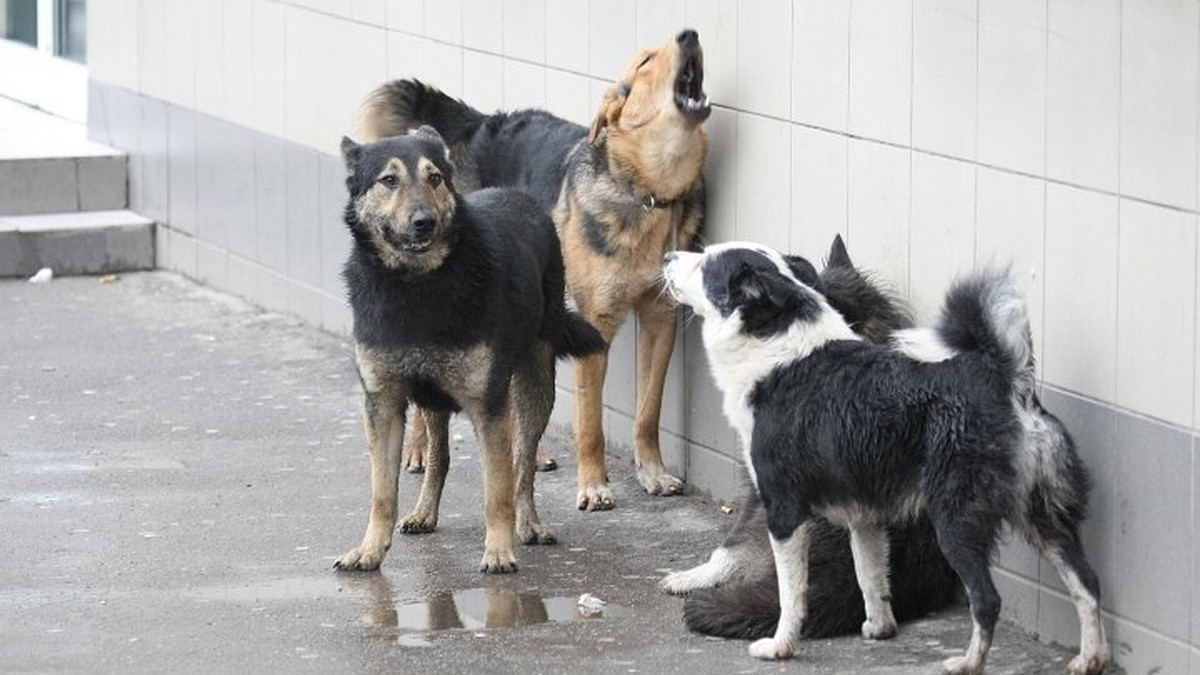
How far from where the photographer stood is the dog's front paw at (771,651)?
6.63 metres

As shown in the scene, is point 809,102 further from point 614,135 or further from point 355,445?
point 355,445

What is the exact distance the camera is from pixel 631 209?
342 inches

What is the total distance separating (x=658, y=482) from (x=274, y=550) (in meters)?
1.63

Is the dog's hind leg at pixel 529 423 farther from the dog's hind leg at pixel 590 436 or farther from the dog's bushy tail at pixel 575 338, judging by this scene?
the dog's hind leg at pixel 590 436

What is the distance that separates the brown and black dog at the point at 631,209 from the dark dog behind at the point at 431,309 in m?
0.84

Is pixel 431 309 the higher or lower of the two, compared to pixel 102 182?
higher

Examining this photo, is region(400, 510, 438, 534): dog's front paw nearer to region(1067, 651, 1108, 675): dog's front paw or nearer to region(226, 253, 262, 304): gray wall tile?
region(1067, 651, 1108, 675): dog's front paw

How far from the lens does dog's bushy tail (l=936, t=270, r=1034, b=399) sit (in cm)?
623

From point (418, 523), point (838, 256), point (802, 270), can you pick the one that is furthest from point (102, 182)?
point (802, 270)

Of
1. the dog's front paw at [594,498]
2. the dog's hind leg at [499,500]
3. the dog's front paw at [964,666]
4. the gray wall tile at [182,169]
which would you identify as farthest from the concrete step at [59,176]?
the dog's front paw at [964,666]

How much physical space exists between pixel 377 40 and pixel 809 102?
3.78m

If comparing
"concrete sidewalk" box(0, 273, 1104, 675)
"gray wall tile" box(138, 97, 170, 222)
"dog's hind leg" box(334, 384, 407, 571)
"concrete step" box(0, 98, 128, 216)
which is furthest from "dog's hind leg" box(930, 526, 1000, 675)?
"concrete step" box(0, 98, 128, 216)

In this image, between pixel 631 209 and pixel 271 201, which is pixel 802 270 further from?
pixel 271 201

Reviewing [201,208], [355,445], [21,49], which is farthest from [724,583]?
[21,49]
